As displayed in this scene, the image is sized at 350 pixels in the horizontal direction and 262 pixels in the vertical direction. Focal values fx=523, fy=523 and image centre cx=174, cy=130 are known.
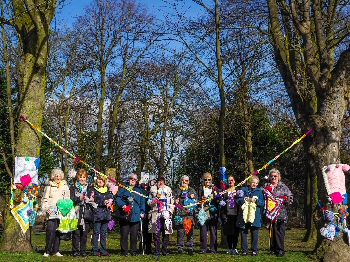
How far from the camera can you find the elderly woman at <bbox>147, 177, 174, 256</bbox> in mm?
11969

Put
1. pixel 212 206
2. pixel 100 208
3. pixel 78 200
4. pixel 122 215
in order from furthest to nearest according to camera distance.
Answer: pixel 212 206
pixel 122 215
pixel 100 208
pixel 78 200

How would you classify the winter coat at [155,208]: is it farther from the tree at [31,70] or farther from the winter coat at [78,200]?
the tree at [31,70]

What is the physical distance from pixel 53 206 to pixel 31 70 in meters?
3.28

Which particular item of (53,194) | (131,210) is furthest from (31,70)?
(131,210)

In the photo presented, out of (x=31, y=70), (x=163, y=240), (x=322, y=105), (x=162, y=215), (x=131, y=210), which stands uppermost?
(x=31, y=70)

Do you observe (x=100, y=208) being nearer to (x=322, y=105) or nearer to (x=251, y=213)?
(x=251, y=213)

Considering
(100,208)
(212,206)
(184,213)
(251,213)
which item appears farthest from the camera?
(212,206)

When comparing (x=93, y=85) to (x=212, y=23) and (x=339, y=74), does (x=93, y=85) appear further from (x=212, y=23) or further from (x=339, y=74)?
(x=339, y=74)

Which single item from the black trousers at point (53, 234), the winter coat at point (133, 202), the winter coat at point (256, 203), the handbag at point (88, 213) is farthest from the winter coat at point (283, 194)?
the black trousers at point (53, 234)

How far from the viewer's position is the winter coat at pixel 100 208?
38.2 feet

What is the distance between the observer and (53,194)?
37.3ft

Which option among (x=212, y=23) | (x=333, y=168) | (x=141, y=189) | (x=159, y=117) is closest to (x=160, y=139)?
(x=159, y=117)

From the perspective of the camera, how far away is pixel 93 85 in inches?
1113

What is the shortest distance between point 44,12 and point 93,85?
1615 cm
